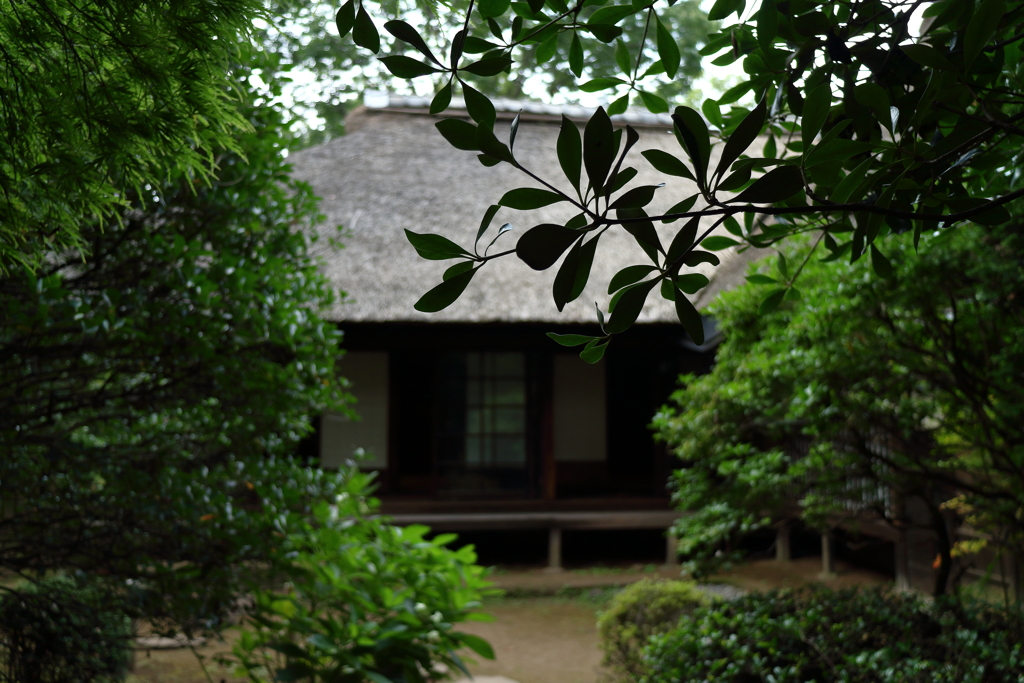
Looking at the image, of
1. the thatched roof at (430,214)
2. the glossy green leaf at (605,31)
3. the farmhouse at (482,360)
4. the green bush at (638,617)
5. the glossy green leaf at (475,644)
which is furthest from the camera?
the farmhouse at (482,360)

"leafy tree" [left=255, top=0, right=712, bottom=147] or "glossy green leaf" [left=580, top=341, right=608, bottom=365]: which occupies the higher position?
"leafy tree" [left=255, top=0, right=712, bottom=147]

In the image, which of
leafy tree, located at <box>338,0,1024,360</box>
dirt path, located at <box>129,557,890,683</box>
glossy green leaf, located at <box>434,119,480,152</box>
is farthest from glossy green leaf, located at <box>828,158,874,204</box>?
dirt path, located at <box>129,557,890,683</box>

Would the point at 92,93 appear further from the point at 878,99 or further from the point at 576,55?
the point at 878,99

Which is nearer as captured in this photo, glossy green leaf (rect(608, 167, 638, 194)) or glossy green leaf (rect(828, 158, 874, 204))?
glossy green leaf (rect(608, 167, 638, 194))

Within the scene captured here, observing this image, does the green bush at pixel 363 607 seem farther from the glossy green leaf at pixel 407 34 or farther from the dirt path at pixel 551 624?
the glossy green leaf at pixel 407 34

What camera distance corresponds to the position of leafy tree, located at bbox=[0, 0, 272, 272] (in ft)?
3.26

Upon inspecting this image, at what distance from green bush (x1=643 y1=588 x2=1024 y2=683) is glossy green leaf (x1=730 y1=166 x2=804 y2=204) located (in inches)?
93.6

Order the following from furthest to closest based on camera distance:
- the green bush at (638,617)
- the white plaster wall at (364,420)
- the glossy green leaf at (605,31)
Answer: the white plaster wall at (364,420) < the green bush at (638,617) < the glossy green leaf at (605,31)

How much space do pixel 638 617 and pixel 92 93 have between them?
3809 millimetres

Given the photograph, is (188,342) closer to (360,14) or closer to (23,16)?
(23,16)

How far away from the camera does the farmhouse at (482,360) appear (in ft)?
23.4

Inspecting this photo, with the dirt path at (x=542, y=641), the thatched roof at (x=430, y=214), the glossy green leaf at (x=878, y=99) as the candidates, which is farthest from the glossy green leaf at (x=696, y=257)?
the thatched roof at (x=430, y=214)

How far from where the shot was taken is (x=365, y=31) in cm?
90

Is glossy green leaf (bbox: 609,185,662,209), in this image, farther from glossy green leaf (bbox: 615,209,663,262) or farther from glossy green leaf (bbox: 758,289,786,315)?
glossy green leaf (bbox: 758,289,786,315)
